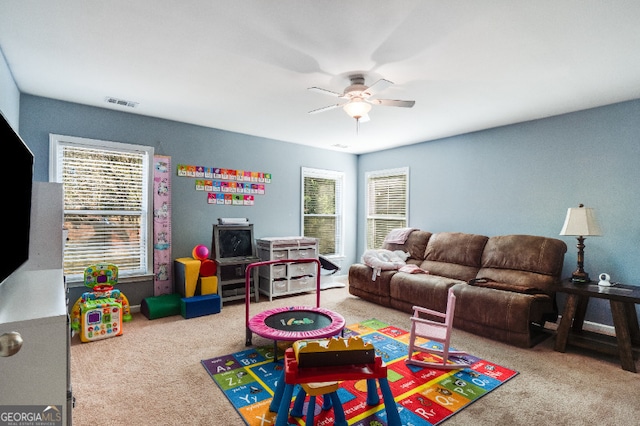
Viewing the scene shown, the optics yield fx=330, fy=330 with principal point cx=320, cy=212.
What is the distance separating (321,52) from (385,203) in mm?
3969

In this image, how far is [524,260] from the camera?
3.85 m

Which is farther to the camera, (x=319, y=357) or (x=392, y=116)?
(x=392, y=116)

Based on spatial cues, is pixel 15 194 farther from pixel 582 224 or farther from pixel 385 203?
pixel 385 203

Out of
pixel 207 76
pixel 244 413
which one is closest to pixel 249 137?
pixel 207 76

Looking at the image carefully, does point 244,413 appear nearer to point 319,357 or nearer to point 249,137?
point 319,357

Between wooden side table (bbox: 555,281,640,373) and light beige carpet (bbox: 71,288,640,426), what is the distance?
4.2 inches

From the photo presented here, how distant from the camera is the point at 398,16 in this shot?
2.07 metres

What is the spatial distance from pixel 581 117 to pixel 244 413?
4554mm

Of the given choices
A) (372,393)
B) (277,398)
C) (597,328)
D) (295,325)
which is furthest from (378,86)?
(597,328)

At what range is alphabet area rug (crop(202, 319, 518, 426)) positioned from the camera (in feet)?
6.84

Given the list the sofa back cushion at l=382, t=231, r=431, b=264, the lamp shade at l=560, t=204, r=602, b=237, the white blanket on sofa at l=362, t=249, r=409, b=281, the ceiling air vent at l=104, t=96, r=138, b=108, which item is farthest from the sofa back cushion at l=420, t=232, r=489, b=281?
the ceiling air vent at l=104, t=96, r=138, b=108

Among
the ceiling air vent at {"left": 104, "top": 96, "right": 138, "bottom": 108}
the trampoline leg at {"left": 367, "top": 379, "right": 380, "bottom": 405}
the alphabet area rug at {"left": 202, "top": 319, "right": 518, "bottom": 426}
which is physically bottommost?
the alphabet area rug at {"left": 202, "top": 319, "right": 518, "bottom": 426}

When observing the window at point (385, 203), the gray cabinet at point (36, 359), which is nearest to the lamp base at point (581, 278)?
the window at point (385, 203)

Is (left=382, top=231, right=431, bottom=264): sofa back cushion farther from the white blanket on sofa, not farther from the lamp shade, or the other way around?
the lamp shade
